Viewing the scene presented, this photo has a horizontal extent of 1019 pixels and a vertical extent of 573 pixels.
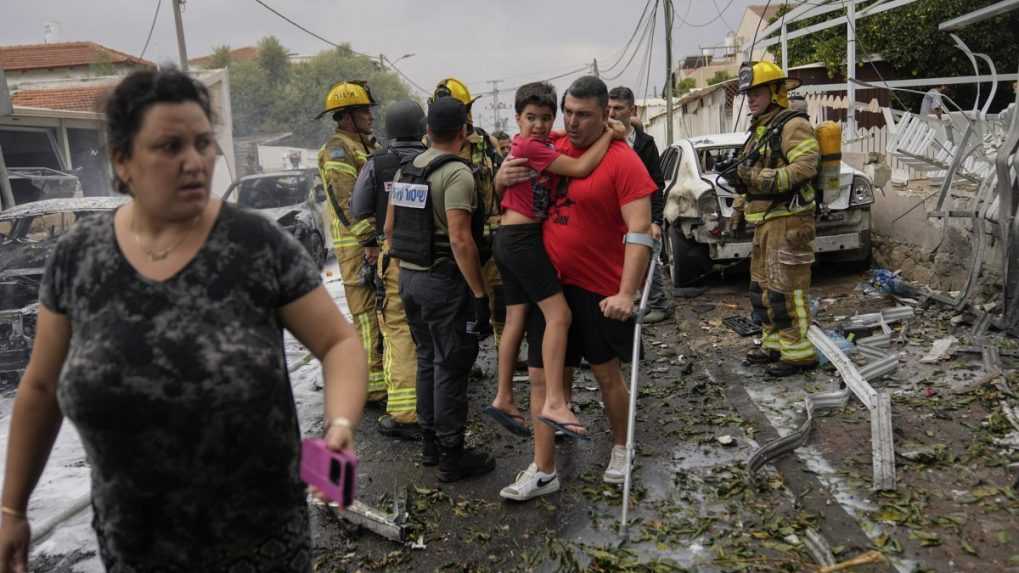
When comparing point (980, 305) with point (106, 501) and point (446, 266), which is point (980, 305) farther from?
point (106, 501)

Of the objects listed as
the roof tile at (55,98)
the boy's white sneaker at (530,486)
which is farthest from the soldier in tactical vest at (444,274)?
the roof tile at (55,98)

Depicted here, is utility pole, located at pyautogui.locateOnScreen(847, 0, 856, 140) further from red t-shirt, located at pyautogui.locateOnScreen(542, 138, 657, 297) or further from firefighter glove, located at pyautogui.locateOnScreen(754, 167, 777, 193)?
red t-shirt, located at pyautogui.locateOnScreen(542, 138, 657, 297)

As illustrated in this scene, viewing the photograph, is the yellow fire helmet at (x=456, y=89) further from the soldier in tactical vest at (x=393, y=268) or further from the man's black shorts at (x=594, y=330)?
the man's black shorts at (x=594, y=330)

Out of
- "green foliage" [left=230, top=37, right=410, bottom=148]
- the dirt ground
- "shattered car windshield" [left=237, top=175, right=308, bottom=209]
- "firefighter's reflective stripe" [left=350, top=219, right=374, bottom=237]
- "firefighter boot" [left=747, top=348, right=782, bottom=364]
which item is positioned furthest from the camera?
"green foliage" [left=230, top=37, right=410, bottom=148]

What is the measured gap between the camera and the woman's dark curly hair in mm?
1883

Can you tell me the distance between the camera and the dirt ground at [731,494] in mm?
3457

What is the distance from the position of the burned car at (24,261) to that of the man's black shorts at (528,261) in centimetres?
373

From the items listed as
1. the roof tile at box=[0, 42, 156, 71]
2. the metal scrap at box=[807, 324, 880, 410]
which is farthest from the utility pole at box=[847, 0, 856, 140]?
the roof tile at box=[0, 42, 156, 71]

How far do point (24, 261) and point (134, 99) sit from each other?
23.2 feet

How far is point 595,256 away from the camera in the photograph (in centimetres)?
403

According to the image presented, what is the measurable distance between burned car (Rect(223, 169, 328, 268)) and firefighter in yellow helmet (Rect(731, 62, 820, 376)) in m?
8.25

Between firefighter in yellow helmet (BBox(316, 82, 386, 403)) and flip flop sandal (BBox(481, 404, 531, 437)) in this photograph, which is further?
firefighter in yellow helmet (BBox(316, 82, 386, 403))

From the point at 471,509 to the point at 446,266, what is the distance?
131 cm

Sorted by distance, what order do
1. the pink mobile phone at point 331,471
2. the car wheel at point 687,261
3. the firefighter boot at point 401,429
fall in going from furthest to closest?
the car wheel at point 687,261, the firefighter boot at point 401,429, the pink mobile phone at point 331,471
